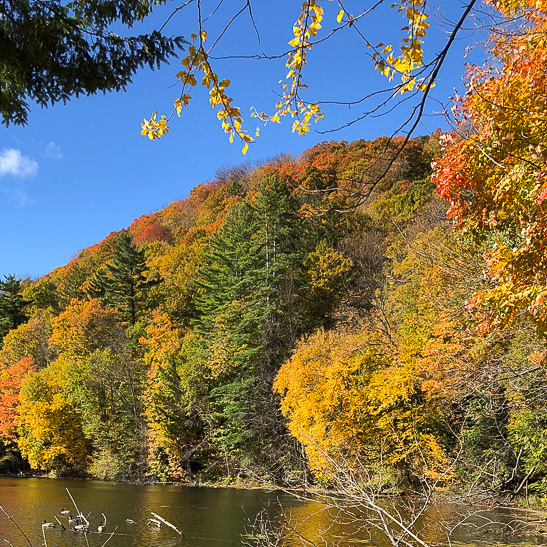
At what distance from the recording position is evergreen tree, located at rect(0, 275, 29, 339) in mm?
54438

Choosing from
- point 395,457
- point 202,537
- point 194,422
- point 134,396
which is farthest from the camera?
point 134,396

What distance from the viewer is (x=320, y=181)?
45.6m

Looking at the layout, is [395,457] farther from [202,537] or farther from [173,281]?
[173,281]

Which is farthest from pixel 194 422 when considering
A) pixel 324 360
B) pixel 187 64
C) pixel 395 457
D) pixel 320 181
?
pixel 187 64

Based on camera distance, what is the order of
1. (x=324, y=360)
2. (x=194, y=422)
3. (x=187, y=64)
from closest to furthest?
(x=187, y=64)
(x=324, y=360)
(x=194, y=422)

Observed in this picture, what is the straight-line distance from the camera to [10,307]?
54.7m

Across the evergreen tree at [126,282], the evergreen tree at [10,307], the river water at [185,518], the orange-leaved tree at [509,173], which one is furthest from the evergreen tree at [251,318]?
the evergreen tree at [10,307]

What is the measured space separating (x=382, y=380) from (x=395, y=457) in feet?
10.2

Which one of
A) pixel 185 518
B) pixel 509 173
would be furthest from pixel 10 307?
pixel 509 173

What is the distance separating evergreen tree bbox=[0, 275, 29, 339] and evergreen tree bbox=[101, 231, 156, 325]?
1649 cm

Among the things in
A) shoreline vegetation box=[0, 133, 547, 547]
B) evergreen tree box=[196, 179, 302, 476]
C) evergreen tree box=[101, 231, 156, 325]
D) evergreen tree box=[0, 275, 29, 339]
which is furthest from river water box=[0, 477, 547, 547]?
evergreen tree box=[0, 275, 29, 339]

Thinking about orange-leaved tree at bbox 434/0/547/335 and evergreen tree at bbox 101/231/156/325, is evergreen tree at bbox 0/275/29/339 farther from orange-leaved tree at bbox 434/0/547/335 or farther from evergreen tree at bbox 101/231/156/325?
orange-leaved tree at bbox 434/0/547/335

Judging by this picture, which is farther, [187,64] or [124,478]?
[124,478]

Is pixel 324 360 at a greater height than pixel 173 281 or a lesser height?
lesser
